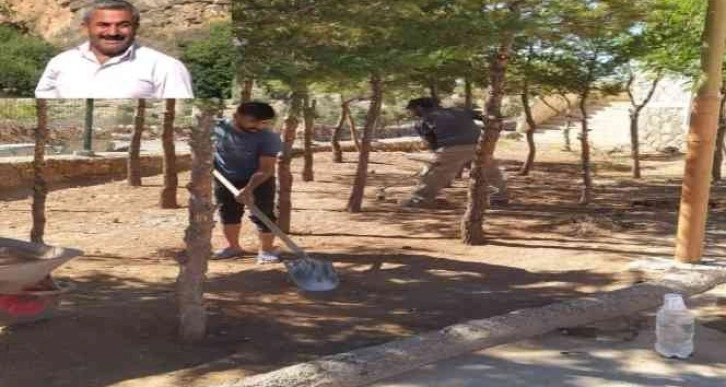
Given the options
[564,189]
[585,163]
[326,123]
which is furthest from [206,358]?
[326,123]

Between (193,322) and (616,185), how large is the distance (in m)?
11.5

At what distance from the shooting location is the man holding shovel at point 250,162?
7.12 m

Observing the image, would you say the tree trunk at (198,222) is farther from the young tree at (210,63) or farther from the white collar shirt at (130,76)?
the white collar shirt at (130,76)

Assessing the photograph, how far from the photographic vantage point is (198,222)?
197 inches

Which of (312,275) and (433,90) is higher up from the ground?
(433,90)

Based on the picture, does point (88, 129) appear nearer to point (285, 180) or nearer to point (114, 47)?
point (285, 180)

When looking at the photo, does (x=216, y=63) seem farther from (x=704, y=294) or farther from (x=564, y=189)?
(x=564, y=189)

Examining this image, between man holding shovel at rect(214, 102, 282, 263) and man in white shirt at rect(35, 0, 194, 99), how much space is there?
85.7 inches

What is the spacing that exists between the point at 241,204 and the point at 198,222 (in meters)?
2.61

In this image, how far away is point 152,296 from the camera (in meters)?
6.32

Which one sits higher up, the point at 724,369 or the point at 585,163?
the point at 585,163

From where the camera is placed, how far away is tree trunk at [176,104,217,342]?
16.3ft

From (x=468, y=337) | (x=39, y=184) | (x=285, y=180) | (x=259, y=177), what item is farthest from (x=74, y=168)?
(x=468, y=337)

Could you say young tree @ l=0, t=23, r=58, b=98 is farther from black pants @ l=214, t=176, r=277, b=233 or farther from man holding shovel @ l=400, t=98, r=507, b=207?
man holding shovel @ l=400, t=98, r=507, b=207
